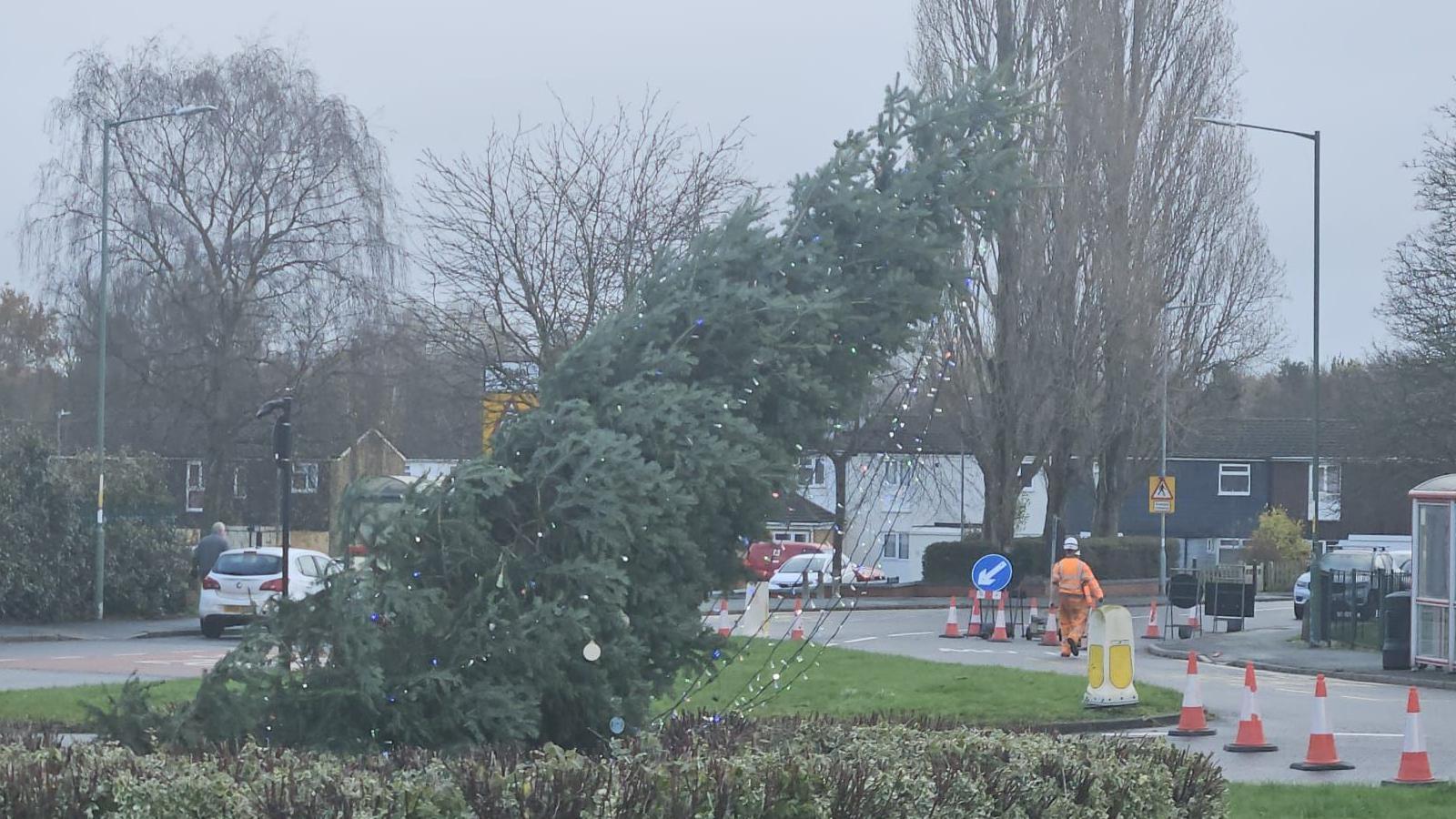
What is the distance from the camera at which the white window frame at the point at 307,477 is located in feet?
153

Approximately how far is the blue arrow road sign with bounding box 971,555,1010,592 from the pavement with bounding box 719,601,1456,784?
102cm

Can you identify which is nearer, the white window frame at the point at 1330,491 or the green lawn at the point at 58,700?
the green lawn at the point at 58,700

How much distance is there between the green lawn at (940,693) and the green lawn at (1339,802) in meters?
3.84

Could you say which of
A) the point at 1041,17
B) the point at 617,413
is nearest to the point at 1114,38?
the point at 1041,17

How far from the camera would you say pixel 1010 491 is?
141 feet

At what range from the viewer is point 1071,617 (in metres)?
24.4

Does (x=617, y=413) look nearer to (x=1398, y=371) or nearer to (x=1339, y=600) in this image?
(x=1339, y=600)

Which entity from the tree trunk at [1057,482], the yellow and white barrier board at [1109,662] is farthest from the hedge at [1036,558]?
the yellow and white barrier board at [1109,662]

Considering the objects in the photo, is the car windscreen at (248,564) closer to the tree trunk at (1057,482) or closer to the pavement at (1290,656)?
the pavement at (1290,656)

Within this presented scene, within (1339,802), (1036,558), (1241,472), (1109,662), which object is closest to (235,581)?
(1109,662)

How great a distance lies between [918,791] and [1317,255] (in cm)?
2465

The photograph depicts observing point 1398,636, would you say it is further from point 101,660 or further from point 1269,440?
point 1269,440

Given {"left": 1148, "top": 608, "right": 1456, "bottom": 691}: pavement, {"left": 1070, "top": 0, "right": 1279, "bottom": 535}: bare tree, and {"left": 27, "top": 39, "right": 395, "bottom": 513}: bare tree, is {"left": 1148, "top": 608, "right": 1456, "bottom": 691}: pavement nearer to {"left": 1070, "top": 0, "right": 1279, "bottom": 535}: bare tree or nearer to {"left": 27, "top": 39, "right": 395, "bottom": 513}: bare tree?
{"left": 1070, "top": 0, "right": 1279, "bottom": 535}: bare tree

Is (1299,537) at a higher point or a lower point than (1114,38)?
lower
